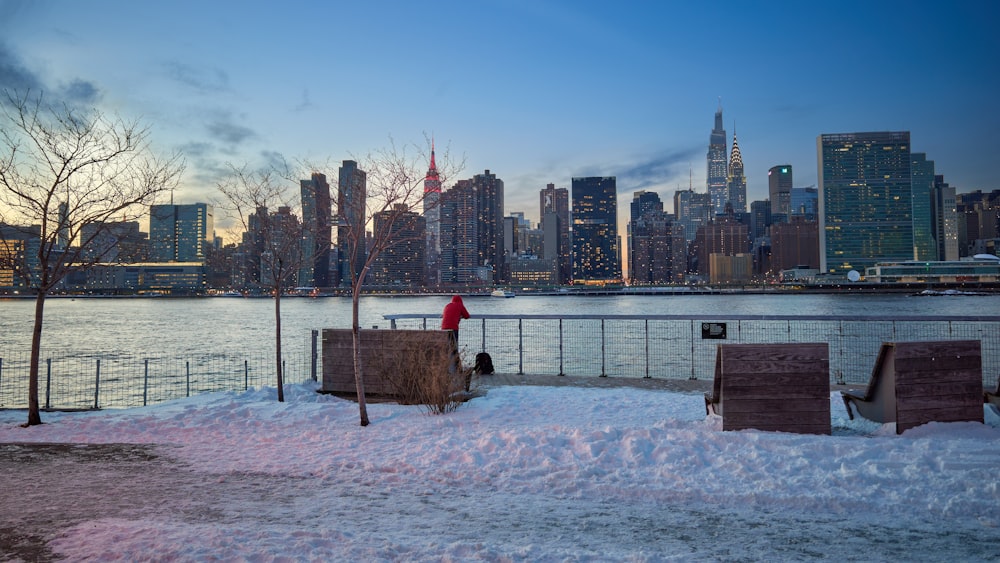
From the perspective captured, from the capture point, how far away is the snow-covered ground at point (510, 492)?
4.67 meters

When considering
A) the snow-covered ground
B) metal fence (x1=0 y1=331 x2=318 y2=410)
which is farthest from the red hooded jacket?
the snow-covered ground

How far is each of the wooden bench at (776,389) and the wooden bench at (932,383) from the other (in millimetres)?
836

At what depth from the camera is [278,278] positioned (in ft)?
44.9

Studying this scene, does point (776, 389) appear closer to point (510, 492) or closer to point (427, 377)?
point (510, 492)

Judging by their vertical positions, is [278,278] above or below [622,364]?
above

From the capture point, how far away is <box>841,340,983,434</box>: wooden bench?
7.77m

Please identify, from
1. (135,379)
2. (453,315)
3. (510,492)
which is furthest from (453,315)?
(135,379)

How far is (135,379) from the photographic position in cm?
2717

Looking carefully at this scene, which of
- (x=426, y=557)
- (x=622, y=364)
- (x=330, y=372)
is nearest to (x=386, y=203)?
(x=330, y=372)

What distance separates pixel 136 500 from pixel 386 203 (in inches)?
228

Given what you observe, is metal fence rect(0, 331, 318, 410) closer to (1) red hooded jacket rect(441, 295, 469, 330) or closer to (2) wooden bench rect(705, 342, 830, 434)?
(1) red hooded jacket rect(441, 295, 469, 330)

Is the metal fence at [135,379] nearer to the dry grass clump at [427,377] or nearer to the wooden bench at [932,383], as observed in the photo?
the dry grass clump at [427,377]

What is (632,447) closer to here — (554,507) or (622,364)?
(554,507)

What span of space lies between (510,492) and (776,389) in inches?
152
